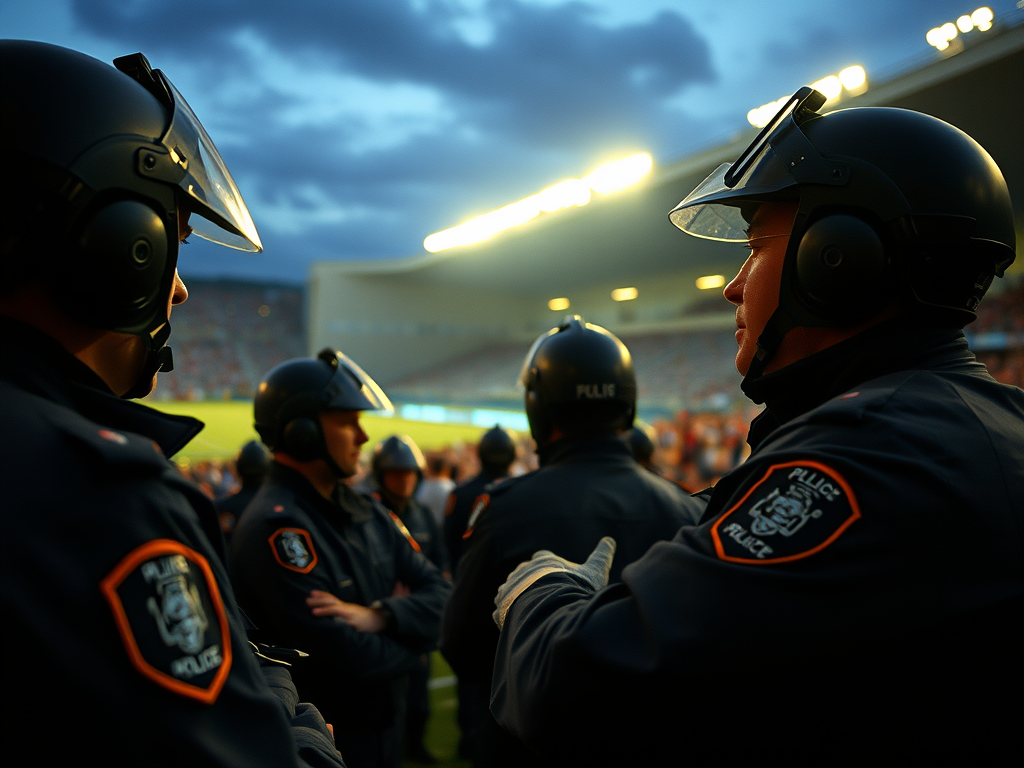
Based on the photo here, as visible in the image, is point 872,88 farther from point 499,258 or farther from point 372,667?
point 499,258

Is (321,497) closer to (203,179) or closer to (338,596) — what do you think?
(338,596)

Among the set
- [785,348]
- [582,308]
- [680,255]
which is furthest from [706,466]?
[582,308]

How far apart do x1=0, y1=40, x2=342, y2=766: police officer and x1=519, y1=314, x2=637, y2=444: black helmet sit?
1562 millimetres

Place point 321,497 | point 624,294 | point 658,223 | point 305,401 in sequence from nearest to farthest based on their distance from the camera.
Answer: point 321,497
point 305,401
point 658,223
point 624,294

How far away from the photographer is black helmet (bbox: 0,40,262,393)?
102cm

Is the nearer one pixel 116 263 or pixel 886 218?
pixel 116 263

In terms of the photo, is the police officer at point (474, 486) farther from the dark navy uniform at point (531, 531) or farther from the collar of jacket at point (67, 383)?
Answer: the collar of jacket at point (67, 383)

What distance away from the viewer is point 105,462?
2.81ft

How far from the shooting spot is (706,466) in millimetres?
10180

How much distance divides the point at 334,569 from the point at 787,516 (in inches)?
87.9

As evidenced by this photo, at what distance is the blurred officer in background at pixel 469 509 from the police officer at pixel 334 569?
1.71 meters

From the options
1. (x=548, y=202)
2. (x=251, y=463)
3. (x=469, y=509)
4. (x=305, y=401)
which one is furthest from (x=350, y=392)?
(x=548, y=202)

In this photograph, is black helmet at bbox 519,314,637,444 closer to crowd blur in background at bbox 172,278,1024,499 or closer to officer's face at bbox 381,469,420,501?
officer's face at bbox 381,469,420,501

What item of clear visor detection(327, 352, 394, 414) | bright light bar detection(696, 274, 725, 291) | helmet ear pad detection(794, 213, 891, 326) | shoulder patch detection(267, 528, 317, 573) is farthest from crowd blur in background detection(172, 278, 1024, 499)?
helmet ear pad detection(794, 213, 891, 326)
